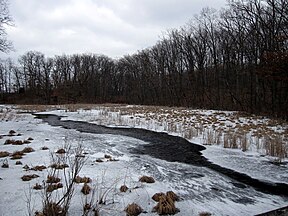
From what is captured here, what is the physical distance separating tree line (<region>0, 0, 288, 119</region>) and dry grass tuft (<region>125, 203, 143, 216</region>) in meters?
11.6

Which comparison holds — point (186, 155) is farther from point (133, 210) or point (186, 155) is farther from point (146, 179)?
point (133, 210)

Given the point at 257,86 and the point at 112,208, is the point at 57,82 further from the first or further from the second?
the point at 112,208

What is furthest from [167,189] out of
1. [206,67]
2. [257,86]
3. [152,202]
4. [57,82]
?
[57,82]

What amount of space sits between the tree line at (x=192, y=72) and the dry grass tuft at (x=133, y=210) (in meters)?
11.6

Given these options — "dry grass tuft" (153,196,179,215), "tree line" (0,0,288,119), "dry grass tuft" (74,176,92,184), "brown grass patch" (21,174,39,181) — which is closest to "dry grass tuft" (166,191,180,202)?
"dry grass tuft" (153,196,179,215)

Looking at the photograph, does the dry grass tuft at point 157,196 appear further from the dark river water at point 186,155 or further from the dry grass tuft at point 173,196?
the dark river water at point 186,155

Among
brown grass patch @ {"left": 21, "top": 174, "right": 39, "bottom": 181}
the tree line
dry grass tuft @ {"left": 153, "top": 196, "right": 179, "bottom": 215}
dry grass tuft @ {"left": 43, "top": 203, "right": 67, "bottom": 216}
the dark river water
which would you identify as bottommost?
the dark river water

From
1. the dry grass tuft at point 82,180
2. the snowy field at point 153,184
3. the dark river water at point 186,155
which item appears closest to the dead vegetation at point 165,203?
the snowy field at point 153,184

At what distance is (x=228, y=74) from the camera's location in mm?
30375

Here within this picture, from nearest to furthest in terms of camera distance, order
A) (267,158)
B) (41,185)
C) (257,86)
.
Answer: (41,185), (267,158), (257,86)

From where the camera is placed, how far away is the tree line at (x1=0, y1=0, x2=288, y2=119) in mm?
19609

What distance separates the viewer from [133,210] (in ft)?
13.9

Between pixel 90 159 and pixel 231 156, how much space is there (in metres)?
4.84

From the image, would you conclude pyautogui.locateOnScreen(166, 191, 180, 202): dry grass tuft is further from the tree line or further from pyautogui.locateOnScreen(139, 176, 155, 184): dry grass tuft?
the tree line
